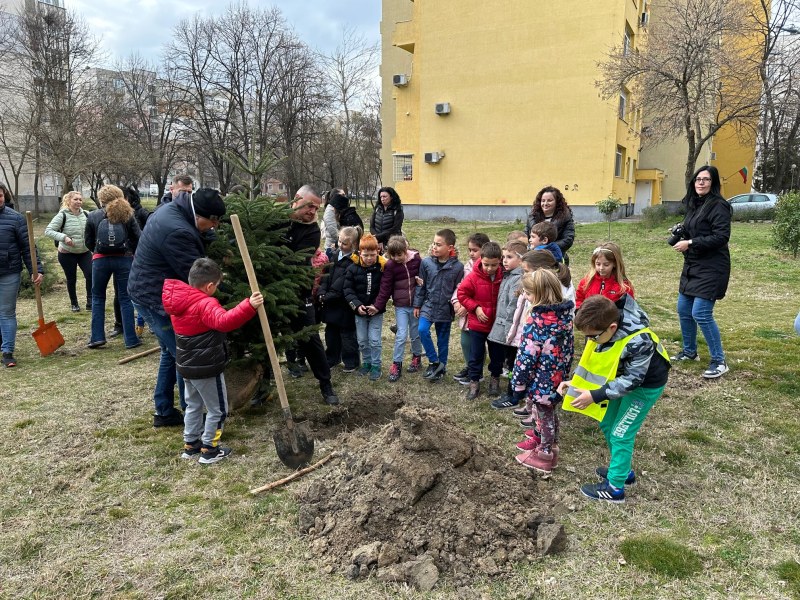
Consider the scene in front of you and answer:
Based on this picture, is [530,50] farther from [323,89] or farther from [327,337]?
[327,337]

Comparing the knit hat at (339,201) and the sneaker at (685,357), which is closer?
the sneaker at (685,357)

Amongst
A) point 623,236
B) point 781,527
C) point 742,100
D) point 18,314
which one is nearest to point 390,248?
point 781,527

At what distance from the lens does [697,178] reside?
5.20 m

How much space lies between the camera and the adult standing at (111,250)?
243 inches

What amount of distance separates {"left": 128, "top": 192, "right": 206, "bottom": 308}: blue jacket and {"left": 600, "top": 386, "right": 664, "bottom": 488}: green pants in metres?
3.15

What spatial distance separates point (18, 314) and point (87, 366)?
380 centimetres

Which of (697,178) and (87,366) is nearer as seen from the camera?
(697,178)

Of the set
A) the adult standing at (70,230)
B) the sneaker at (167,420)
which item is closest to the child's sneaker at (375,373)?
the sneaker at (167,420)

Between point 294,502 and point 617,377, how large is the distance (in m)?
2.15

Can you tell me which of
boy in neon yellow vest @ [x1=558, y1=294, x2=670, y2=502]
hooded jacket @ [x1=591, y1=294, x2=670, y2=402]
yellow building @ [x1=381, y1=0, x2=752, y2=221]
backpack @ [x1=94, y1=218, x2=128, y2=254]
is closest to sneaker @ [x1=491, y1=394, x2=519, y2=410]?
boy in neon yellow vest @ [x1=558, y1=294, x2=670, y2=502]

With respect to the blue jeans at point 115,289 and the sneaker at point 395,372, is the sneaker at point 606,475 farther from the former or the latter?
the blue jeans at point 115,289

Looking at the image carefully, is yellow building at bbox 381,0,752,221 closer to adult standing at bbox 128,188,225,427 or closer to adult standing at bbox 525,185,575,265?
adult standing at bbox 525,185,575,265

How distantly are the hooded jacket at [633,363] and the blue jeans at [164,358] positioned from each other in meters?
3.13

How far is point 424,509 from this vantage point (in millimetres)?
2971
